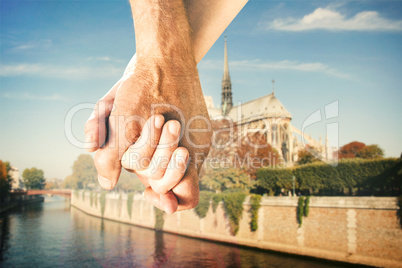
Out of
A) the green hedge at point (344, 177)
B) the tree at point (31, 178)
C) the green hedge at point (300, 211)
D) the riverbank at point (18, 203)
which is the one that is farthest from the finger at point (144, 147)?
the tree at point (31, 178)

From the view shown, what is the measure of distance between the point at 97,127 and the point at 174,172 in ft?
0.63

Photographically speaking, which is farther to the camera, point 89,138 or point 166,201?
point 166,201

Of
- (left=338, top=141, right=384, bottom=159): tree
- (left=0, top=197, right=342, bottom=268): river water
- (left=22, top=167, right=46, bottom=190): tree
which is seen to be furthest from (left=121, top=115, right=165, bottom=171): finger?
(left=22, top=167, right=46, bottom=190): tree

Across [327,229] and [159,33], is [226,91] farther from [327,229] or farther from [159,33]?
[159,33]

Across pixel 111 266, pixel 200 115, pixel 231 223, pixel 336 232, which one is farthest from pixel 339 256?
pixel 200 115

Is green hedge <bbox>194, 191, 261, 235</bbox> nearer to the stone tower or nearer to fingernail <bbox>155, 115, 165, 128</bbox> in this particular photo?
fingernail <bbox>155, 115, 165, 128</bbox>

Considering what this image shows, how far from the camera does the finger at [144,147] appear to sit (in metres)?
0.71

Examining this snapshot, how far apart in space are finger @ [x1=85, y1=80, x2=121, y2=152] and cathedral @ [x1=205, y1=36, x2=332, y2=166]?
1504 inches

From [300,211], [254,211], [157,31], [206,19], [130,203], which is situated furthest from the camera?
[130,203]

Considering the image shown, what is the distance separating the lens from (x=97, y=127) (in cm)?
69

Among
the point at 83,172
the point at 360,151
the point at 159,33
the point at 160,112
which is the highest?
the point at 360,151

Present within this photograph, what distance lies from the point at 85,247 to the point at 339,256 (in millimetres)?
17412

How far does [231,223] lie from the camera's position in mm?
19516

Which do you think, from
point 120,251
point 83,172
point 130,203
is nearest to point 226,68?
point 130,203
